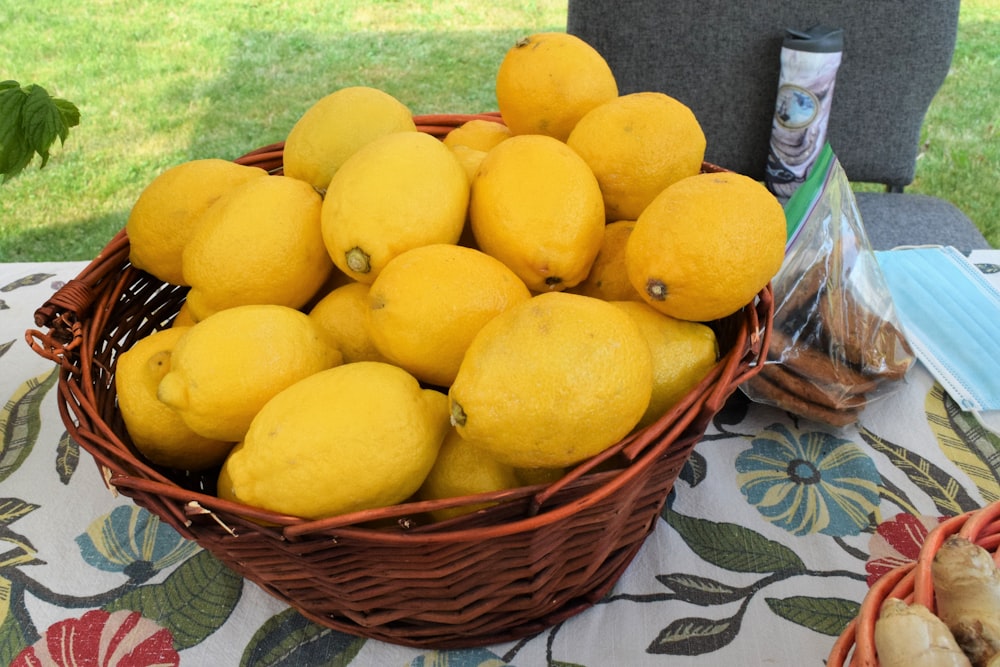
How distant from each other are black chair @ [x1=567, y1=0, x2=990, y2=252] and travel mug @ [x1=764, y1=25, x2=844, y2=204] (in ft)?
0.17

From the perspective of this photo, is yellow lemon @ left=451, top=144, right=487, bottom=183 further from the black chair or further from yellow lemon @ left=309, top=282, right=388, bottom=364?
the black chair

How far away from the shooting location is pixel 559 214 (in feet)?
1.78

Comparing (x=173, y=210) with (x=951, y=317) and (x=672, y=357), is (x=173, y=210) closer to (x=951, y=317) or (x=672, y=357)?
(x=672, y=357)

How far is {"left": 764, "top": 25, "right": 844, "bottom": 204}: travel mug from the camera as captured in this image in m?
1.21

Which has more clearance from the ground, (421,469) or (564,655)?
(421,469)

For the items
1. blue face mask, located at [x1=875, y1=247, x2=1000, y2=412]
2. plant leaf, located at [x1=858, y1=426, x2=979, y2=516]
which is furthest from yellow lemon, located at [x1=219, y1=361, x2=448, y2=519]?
blue face mask, located at [x1=875, y1=247, x2=1000, y2=412]

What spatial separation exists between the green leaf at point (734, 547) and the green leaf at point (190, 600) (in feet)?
1.21

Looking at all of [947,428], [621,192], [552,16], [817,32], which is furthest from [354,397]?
[552,16]

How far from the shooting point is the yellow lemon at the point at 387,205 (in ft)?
1.77

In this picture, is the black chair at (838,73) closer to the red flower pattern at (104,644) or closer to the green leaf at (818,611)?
the green leaf at (818,611)

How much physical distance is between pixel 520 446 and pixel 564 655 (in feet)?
0.65

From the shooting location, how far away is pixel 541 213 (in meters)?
0.54

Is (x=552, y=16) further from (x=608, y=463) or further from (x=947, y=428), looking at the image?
(x=608, y=463)

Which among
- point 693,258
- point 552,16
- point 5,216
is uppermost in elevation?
point 693,258
